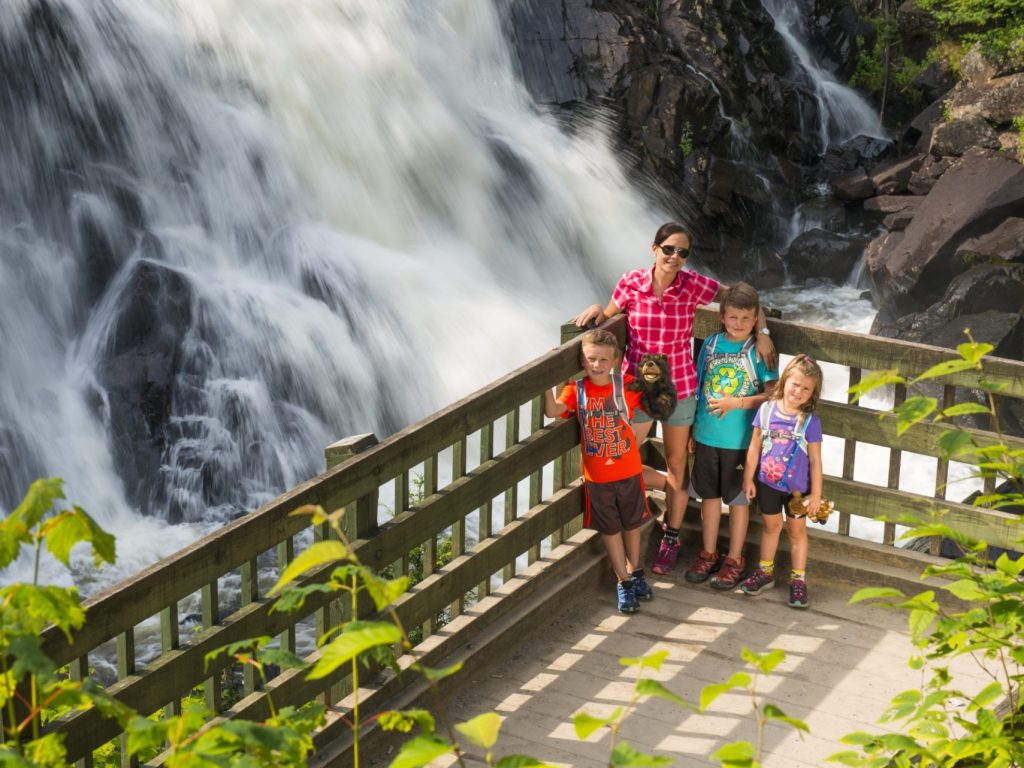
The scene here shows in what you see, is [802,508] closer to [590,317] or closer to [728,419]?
[728,419]

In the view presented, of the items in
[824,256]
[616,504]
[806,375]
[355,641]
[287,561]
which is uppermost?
[355,641]

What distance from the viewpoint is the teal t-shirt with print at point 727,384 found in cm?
650

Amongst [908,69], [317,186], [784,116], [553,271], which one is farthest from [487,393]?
[908,69]

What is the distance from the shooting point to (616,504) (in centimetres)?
645

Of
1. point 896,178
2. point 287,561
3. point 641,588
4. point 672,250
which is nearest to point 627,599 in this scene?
point 641,588

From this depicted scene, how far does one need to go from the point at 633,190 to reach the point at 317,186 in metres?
4.82

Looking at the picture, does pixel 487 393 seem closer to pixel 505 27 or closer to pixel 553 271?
pixel 553 271

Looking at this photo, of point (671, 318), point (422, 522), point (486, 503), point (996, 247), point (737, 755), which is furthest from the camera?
point (996, 247)

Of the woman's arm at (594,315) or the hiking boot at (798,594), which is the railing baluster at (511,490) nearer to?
the woman's arm at (594,315)

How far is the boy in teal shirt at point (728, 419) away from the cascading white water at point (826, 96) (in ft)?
53.3

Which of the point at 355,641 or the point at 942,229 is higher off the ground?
the point at 355,641

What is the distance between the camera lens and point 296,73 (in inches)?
603

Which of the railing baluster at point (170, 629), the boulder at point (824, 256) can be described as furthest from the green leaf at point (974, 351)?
the boulder at point (824, 256)

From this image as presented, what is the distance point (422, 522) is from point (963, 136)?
1604cm
